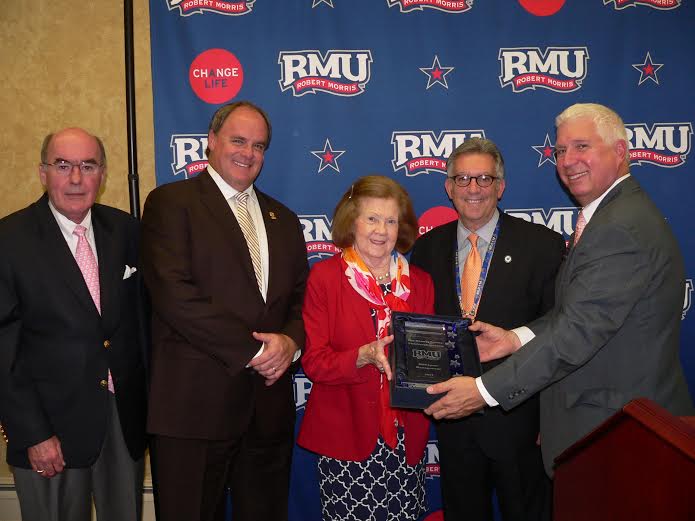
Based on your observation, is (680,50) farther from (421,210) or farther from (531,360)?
(531,360)

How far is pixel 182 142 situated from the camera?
11.0 feet

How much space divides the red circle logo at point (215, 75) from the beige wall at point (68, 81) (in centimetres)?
40

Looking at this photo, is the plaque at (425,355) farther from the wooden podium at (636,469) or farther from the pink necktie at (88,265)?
the pink necktie at (88,265)

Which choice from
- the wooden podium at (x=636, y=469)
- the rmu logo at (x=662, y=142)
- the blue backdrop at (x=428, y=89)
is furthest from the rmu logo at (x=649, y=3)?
the wooden podium at (x=636, y=469)

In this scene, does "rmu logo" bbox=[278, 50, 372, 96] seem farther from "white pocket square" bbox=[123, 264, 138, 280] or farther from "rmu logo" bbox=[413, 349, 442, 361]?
"rmu logo" bbox=[413, 349, 442, 361]

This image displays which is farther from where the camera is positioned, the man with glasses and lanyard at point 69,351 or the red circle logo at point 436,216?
the red circle logo at point 436,216

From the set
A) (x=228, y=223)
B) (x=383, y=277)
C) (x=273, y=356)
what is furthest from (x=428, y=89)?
(x=273, y=356)

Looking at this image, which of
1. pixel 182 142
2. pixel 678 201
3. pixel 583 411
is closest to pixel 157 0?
pixel 182 142

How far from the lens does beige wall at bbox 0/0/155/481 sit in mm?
3512

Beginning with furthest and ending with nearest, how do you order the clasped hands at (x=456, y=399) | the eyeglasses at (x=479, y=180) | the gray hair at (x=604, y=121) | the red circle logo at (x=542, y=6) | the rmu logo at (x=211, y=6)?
the red circle logo at (x=542, y=6) < the rmu logo at (x=211, y=6) < the eyeglasses at (x=479, y=180) < the gray hair at (x=604, y=121) < the clasped hands at (x=456, y=399)

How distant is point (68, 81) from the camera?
3.54 meters

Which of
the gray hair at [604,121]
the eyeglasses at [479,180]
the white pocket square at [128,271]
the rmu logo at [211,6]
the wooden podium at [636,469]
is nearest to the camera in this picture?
the wooden podium at [636,469]

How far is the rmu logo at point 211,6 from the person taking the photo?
328 centimetres

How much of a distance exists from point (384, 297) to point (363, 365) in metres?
0.33
